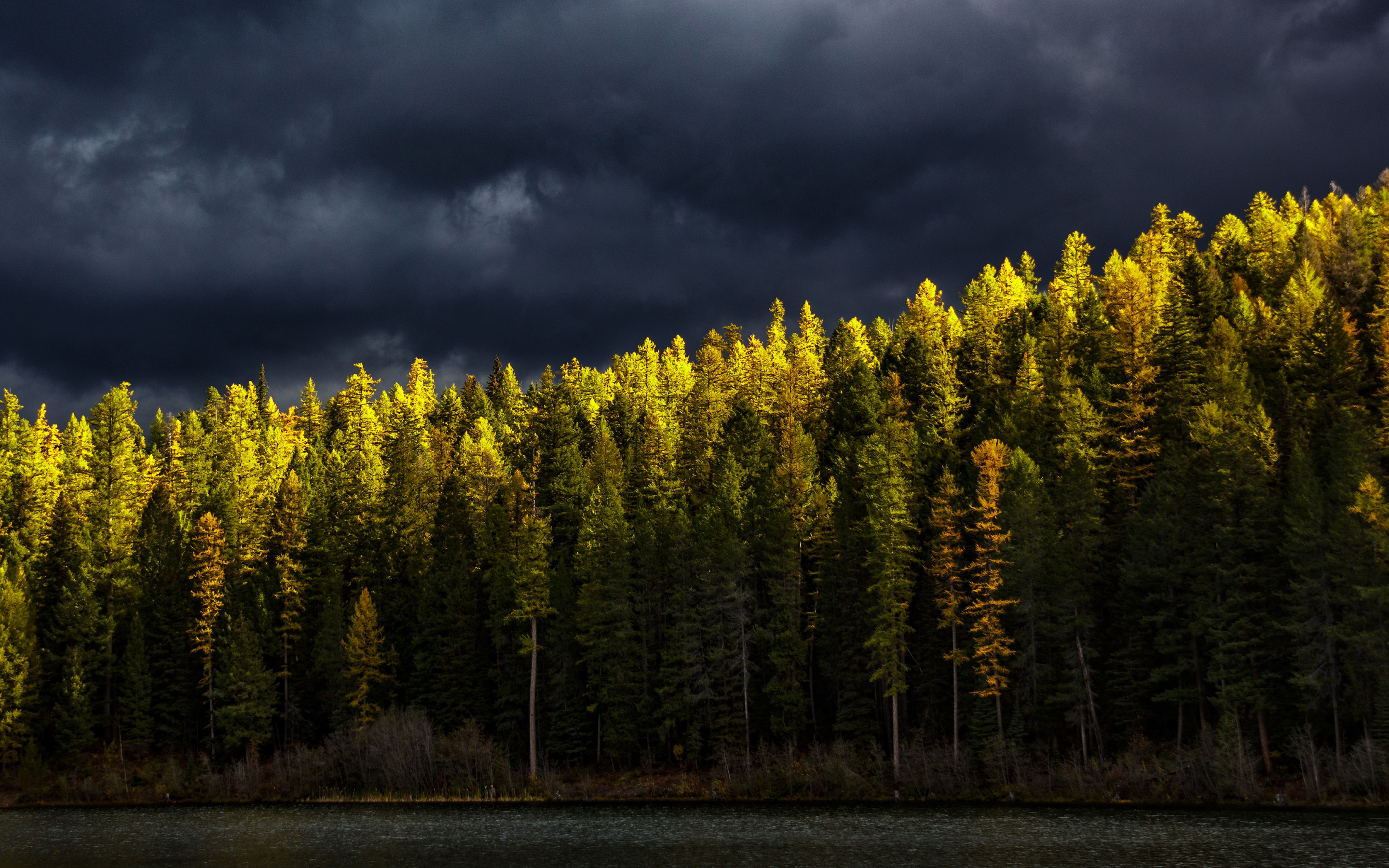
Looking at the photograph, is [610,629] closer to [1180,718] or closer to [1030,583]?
[1030,583]

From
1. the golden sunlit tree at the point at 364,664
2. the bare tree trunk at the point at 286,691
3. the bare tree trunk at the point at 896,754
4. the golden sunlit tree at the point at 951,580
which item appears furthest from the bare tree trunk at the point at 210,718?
the golden sunlit tree at the point at 951,580

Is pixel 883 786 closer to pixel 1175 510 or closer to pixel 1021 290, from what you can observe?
pixel 1175 510

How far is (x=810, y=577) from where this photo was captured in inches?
3000

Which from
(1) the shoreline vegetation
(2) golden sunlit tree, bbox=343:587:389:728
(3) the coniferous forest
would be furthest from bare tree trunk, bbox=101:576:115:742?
(2) golden sunlit tree, bbox=343:587:389:728

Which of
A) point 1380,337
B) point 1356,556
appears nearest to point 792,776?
point 1356,556

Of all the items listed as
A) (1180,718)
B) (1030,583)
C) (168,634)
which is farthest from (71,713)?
(1180,718)

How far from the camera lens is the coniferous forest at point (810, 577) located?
184 feet

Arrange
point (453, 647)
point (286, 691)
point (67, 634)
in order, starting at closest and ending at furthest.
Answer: point (453, 647) < point (67, 634) < point (286, 691)

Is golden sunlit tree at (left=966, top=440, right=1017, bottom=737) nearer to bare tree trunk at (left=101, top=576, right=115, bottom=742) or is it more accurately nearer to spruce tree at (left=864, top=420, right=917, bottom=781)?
spruce tree at (left=864, top=420, right=917, bottom=781)

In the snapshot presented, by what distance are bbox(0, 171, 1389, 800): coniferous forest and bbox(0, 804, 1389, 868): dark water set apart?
23.0ft

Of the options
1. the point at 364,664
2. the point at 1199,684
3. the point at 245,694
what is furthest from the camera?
the point at 245,694

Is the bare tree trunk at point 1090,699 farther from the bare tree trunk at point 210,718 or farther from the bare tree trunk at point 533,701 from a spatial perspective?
the bare tree trunk at point 210,718

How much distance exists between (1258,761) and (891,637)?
2088 cm

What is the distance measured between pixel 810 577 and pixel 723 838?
30572mm
